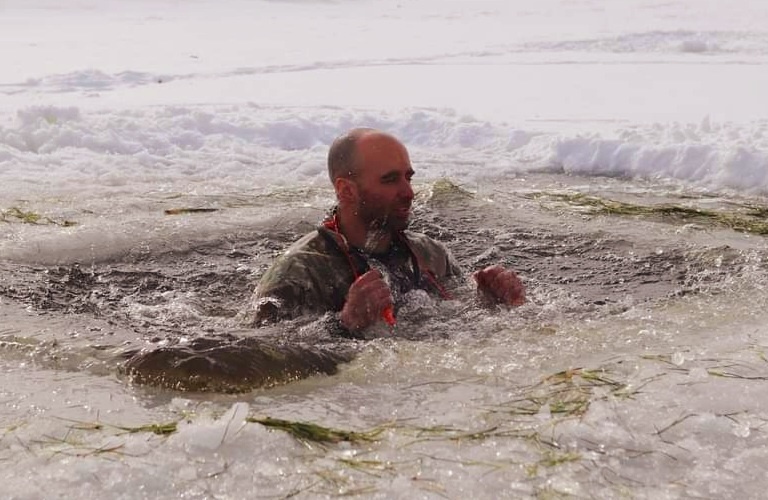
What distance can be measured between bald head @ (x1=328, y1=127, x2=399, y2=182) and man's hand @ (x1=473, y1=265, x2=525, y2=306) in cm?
79

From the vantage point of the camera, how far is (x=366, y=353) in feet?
12.0

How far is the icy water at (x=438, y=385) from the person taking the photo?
97.8 inches

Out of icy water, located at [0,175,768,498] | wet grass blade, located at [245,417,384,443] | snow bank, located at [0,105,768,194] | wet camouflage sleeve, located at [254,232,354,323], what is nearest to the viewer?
icy water, located at [0,175,768,498]

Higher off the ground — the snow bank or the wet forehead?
the wet forehead

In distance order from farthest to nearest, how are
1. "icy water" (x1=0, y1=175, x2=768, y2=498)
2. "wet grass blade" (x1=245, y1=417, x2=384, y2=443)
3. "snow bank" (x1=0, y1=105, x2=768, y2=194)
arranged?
"snow bank" (x1=0, y1=105, x2=768, y2=194) → "wet grass blade" (x1=245, y1=417, x2=384, y2=443) → "icy water" (x1=0, y1=175, x2=768, y2=498)

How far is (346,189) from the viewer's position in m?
4.48

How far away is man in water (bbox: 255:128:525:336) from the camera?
430 cm

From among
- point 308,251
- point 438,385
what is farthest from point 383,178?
point 438,385

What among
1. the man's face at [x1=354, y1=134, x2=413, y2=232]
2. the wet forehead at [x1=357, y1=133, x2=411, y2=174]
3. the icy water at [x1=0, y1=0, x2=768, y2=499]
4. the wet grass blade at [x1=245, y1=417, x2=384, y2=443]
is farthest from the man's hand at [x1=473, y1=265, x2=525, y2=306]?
the wet grass blade at [x1=245, y1=417, x2=384, y2=443]

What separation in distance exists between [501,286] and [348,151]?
0.98m

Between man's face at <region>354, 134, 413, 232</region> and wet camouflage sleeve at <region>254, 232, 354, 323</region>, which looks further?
man's face at <region>354, 134, 413, 232</region>

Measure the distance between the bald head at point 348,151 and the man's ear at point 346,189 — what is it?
26mm

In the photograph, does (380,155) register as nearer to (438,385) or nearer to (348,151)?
(348,151)

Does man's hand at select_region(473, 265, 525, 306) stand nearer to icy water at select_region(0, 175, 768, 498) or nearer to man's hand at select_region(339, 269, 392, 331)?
icy water at select_region(0, 175, 768, 498)
